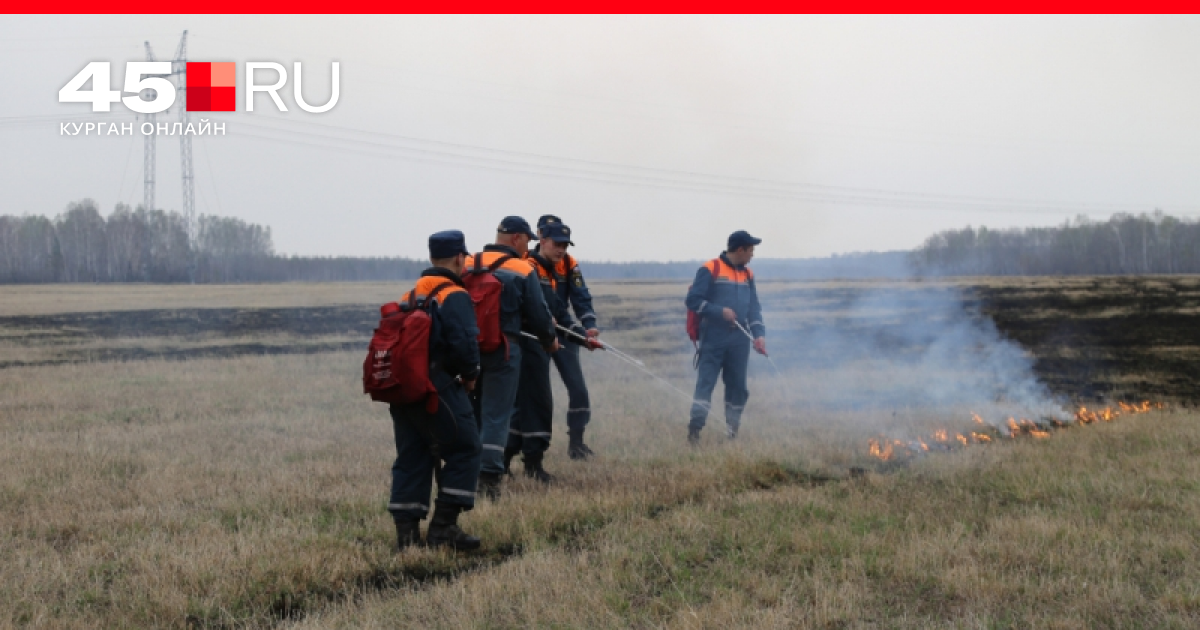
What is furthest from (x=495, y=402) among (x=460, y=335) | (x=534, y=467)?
(x=460, y=335)

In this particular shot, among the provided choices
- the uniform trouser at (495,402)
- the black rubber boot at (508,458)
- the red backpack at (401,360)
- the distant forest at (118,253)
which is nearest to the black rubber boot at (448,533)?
the red backpack at (401,360)

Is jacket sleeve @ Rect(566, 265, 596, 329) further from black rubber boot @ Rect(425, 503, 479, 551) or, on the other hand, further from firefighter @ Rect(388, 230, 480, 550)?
black rubber boot @ Rect(425, 503, 479, 551)

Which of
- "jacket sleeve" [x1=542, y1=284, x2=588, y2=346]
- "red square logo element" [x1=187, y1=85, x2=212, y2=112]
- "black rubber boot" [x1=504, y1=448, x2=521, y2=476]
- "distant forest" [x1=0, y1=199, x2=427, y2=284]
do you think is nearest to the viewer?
"black rubber boot" [x1=504, y1=448, x2=521, y2=476]

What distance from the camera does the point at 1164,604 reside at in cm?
440

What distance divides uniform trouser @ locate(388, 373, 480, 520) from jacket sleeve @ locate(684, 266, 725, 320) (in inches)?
157

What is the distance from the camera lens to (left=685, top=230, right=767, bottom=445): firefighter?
910 cm

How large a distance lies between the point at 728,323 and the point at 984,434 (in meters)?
2.75

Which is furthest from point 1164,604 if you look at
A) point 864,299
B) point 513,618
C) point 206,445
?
point 864,299

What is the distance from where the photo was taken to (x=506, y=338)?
677 cm

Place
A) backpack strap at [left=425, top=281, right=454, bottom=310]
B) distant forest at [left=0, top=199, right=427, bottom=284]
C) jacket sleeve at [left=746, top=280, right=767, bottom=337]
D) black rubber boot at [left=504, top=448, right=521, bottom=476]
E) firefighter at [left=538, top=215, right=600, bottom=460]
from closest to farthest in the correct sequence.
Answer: backpack strap at [left=425, top=281, right=454, bottom=310]
black rubber boot at [left=504, top=448, right=521, bottom=476]
firefighter at [left=538, top=215, right=600, bottom=460]
jacket sleeve at [left=746, top=280, right=767, bottom=337]
distant forest at [left=0, top=199, right=427, bottom=284]

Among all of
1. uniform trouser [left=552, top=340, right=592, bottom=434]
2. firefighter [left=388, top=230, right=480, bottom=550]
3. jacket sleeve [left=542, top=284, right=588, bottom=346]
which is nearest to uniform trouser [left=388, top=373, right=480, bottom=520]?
firefighter [left=388, top=230, right=480, bottom=550]

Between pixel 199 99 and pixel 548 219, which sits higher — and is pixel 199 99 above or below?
above

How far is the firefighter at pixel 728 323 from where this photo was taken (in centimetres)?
910

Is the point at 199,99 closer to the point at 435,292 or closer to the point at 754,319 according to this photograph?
the point at 754,319
